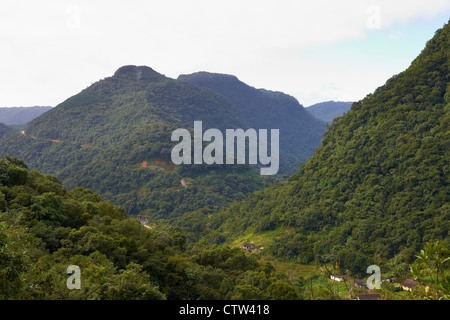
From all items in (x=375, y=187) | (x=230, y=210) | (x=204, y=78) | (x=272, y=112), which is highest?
(x=204, y=78)

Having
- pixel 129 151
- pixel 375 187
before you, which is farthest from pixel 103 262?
pixel 129 151

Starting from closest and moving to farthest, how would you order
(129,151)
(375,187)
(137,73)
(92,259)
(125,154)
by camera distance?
(92,259), (375,187), (125,154), (129,151), (137,73)

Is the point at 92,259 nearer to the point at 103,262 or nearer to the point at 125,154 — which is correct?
the point at 103,262

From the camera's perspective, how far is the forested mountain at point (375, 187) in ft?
102

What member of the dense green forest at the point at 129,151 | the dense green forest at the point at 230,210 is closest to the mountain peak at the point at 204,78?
the dense green forest at the point at 129,151

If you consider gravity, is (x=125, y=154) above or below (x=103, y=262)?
above

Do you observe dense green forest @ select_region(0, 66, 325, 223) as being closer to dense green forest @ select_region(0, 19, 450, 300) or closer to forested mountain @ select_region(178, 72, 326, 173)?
dense green forest @ select_region(0, 19, 450, 300)

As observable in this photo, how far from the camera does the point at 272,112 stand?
19212 cm

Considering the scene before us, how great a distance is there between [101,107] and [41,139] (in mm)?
20283

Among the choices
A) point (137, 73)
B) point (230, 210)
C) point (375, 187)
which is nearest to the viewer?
point (375, 187)

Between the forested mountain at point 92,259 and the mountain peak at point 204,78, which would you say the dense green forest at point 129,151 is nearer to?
the forested mountain at point 92,259

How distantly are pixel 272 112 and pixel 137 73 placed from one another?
86401 millimetres

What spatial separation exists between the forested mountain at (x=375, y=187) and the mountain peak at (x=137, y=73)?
89.6 meters

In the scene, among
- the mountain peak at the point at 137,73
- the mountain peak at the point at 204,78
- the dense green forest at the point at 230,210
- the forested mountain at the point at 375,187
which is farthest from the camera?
the mountain peak at the point at 204,78
